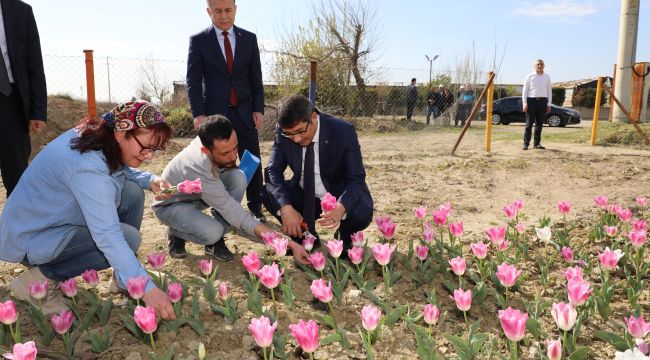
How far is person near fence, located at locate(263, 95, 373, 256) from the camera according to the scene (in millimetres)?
3091

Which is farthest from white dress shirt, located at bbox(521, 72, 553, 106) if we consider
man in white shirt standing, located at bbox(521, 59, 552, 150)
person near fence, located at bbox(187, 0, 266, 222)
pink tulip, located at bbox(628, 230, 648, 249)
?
pink tulip, located at bbox(628, 230, 648, 249)

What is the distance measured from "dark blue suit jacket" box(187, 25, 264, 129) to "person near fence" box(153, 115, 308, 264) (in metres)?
0.89

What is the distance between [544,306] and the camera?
8.10 ft

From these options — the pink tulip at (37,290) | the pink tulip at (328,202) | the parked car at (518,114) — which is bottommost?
the pink tulip at (37,290)

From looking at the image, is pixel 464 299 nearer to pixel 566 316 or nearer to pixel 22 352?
pixel 566 316

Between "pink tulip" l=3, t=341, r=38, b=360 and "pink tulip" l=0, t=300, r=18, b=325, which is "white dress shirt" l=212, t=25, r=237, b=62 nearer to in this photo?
"pink tulip" l=0, t=300, r=18, b=325

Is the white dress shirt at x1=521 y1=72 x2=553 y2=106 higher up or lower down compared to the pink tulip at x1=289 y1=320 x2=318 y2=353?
higher up

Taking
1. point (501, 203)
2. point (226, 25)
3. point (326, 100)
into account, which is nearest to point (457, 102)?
point (326, 100)

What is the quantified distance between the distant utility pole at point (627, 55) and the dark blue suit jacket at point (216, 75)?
1174 cm

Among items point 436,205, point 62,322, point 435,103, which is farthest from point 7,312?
point 435,103

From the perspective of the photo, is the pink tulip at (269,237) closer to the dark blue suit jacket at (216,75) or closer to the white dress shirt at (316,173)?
the white dress shirt at (316,173)

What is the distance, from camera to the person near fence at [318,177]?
10.1ft

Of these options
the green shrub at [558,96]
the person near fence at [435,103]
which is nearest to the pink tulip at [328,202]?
the person near fence at [435,103]

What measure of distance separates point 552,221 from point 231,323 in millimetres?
2962
